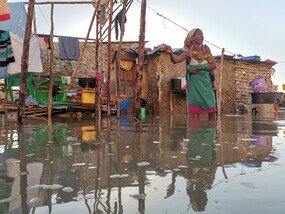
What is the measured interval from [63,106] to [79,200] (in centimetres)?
1046

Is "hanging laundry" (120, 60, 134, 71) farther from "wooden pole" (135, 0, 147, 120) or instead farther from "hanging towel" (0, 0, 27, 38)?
"wooden pole" (135, 0, 147, 120)

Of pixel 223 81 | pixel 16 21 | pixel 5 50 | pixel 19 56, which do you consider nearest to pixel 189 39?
pixel 19 56

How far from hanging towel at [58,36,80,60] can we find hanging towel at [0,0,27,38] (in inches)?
102

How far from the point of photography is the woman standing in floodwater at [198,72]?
6688 millimetres

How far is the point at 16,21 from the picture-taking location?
36.3ft

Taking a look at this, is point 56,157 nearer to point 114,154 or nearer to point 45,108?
point 114,154

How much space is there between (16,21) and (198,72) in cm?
778

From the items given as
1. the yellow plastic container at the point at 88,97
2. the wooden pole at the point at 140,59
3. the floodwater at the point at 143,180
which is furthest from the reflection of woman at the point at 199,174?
the yellow plastic container at the point at 88,97

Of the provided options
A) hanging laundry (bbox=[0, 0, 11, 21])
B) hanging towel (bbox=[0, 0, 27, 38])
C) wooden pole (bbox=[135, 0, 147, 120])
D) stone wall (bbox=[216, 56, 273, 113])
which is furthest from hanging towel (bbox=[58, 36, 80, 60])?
stone wall (bbox=[216, 56, 273, 113])

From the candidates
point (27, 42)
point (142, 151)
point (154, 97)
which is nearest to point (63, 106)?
point (27, 42)

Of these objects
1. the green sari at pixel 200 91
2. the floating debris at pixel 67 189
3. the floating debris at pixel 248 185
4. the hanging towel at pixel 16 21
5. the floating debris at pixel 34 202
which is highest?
the hanging towel at pixel 16 21

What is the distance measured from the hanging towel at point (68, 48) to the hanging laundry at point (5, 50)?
3.91 metres

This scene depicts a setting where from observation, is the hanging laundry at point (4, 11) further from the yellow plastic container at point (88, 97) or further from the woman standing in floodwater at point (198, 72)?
the woman standing in floodwater at point (198, 72)

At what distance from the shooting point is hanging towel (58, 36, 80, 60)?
540 inches
